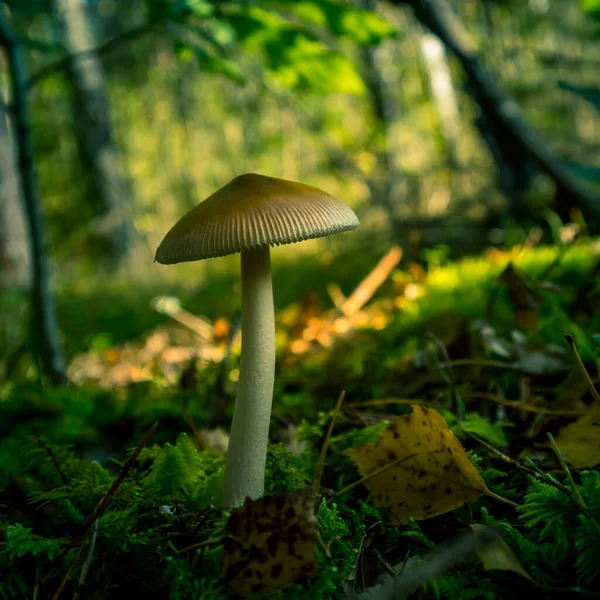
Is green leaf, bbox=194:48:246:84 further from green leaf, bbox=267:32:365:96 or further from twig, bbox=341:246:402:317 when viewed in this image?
twig, bbox=341:246:402:317

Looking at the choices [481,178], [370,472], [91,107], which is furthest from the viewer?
[91,107]

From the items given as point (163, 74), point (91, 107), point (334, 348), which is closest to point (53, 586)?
point (334, 348)

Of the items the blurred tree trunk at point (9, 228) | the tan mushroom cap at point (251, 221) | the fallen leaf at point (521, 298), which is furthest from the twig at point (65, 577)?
the blurred tree trunk at point (9, 228)

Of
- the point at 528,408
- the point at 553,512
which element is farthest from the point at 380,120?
the point at 553,512

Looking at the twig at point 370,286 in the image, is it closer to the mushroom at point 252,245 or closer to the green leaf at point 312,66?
the green leaf at point 312,66

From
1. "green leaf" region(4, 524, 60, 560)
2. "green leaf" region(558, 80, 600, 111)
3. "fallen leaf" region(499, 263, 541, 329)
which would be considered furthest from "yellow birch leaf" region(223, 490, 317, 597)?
"green leaf" region(558, 80, 600, 111)

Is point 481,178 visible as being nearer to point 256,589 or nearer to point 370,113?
point 370,113

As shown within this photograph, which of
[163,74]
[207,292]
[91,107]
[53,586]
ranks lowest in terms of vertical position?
[207,292]

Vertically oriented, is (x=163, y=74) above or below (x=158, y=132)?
above
